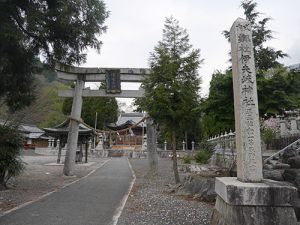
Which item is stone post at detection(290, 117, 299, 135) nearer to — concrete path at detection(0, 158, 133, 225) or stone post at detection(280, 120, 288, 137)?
stone post at detection(280, 120, 288, 137)

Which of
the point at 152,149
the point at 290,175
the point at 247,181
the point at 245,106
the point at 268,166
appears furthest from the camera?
the point at 152,149

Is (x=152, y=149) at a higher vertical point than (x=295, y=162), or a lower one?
higher

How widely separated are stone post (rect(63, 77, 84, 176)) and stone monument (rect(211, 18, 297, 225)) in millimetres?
11884

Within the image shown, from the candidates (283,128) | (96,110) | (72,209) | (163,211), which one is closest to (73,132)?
(72,209)

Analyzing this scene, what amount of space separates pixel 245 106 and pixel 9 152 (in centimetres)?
874

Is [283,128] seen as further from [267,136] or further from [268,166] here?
[268,166]

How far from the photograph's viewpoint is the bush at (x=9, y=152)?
36.0 feet

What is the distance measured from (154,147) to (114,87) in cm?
382

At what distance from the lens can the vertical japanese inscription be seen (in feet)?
17.6

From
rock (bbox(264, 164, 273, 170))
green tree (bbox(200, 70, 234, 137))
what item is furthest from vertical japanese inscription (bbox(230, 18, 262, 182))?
rock (bbox(264, 164, 273, 170))

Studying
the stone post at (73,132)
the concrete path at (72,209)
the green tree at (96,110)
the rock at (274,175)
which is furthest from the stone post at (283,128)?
the green tree at (96,110)

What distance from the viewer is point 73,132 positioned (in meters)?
16.5

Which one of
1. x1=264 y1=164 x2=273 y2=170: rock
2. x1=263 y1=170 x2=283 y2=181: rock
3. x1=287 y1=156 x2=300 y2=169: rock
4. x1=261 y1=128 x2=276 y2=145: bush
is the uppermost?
x1=261 y1=128 x2=276 y2=145: bush

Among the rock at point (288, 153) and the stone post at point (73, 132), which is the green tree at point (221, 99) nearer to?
the rock at point (288, 153)
